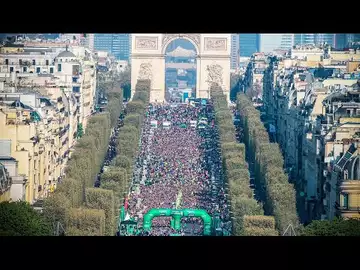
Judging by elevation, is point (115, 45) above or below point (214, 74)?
above

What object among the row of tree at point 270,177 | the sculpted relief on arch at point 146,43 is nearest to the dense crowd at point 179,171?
the row of tree at point 270,177

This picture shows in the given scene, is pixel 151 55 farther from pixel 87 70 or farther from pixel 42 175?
pixel 42 175

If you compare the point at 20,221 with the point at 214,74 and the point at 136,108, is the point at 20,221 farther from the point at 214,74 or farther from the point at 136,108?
the point at 214,74

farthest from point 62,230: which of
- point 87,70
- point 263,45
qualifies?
point 263,45

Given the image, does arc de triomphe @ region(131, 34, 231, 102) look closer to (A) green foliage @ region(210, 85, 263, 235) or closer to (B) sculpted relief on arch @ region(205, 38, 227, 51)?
(B) sculpted relief on arch @ region(205, 38, 227, 51)

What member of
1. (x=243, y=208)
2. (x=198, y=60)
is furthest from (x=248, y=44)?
(x=243, y=208)

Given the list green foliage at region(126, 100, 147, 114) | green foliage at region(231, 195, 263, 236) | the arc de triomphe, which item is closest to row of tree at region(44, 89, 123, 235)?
green foliage at region(231, 195, 263, 236)

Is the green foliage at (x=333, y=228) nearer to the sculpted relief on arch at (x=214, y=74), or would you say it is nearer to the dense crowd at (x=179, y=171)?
the dense crowd at (x=179, y=171)
